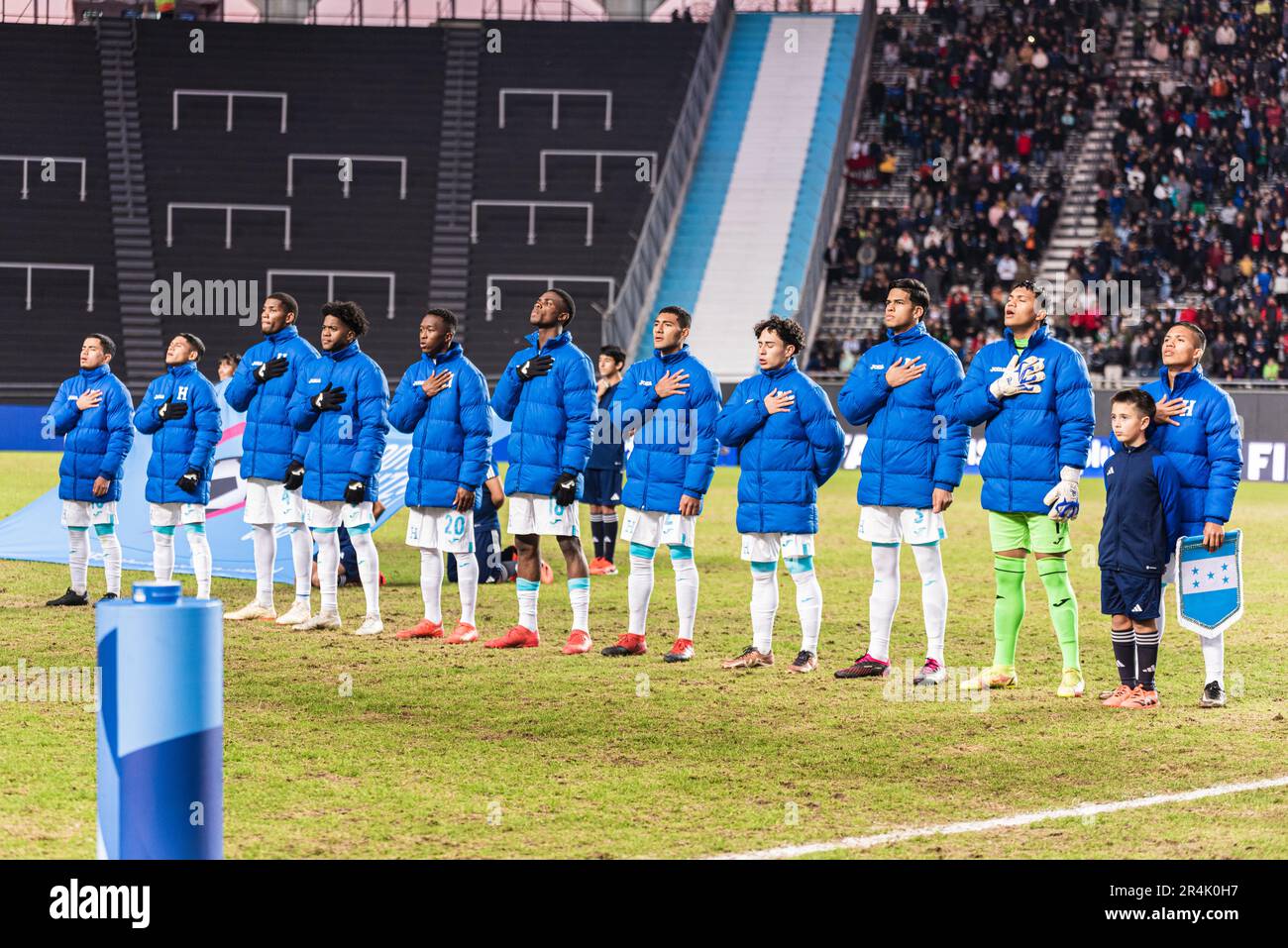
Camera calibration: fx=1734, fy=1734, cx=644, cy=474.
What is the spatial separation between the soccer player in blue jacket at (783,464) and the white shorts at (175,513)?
15.4ft

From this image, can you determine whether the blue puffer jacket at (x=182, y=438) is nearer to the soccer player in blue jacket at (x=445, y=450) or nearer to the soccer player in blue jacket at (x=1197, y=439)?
the soccer player in blue jacket at (x=445, y=450)

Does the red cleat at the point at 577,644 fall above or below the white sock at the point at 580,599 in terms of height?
below

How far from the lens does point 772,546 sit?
36.7 feet

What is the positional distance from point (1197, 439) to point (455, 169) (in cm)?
3340

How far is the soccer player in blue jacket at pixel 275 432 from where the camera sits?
13078 mm

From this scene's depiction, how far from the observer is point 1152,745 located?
8.82 m

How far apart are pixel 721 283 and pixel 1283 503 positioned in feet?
58.9

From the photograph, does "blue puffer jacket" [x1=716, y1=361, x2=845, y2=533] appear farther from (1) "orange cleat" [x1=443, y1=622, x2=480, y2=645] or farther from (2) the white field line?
(2) the white field line

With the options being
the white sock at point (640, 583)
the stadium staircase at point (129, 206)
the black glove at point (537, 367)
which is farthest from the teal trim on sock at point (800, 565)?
the stadium staircase at point (129, 206)

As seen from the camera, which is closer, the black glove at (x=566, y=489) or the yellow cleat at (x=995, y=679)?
the yellow cleat at (x=995, y=679)

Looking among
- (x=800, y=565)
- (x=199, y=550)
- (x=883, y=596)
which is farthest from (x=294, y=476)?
(x=883, y=596)

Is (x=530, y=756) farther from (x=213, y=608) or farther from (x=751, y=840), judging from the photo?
(x=213, y=608)

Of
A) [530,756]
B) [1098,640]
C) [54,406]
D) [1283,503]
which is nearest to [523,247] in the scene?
[1283,503]

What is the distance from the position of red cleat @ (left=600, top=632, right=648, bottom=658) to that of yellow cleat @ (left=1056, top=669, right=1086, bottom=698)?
293 cm
